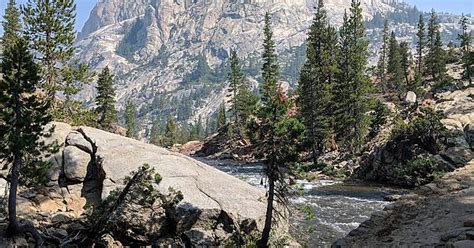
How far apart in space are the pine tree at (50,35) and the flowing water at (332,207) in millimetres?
20268

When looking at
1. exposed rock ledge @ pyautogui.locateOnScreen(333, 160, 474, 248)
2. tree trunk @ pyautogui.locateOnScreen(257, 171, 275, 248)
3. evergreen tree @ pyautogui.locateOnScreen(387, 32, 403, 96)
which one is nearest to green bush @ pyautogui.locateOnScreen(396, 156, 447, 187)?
exposed rock ledge @ pyautogui.locateOnScreen(333, 160, 474, 248)

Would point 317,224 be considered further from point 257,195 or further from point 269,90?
point 269,90

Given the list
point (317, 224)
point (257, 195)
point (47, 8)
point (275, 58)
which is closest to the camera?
point (257, 195)

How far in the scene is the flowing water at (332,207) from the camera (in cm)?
2269

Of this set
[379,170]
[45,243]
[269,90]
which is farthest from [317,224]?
[379,170]

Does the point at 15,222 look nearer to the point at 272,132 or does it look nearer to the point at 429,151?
the point at 272,132

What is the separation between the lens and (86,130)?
1103 inches

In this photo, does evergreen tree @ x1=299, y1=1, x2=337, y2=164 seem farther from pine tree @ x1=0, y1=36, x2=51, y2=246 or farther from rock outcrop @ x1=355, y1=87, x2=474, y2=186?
pine tree @ x1=0, y1=36, x2=51, y2=246

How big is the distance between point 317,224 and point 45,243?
15.2 metres

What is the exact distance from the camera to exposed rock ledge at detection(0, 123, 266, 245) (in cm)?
1972

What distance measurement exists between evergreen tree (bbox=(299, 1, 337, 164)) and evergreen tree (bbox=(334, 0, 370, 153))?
1.72 metres

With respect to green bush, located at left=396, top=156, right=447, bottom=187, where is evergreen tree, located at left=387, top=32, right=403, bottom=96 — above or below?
above

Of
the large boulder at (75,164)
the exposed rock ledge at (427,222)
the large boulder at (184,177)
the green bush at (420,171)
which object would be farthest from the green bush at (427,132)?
the large boulder at (75,164)

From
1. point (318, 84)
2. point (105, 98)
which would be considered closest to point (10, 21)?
point (105, 98)
